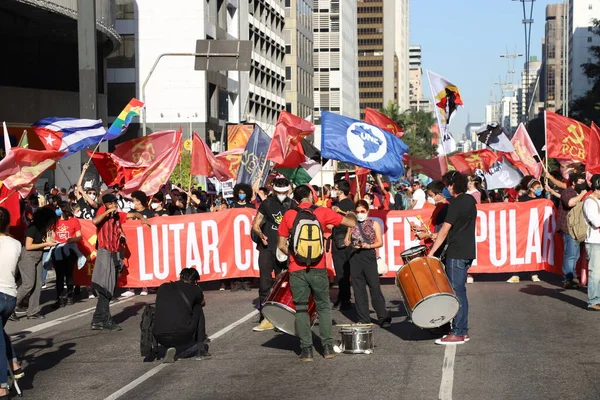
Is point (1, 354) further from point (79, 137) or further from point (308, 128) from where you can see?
point (308, 128)

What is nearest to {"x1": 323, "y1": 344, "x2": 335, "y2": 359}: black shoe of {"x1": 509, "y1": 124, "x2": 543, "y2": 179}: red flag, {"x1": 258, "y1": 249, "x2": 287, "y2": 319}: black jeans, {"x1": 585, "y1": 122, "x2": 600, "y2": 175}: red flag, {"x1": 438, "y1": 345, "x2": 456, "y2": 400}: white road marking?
{"x1": 438, "y1": 345, "x2": 456, "y2": 400}: white road marking

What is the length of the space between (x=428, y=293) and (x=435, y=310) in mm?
277

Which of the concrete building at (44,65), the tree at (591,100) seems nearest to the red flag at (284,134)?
the concrete building at (44,65)

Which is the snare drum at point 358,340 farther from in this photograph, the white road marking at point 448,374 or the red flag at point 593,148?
the red flag at point 593,148

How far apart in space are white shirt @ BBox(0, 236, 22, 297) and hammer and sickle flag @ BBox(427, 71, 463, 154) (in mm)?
Result: 10645

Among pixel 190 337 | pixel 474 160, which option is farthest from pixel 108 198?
pixel 474 160

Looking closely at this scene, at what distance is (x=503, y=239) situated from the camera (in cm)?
1873

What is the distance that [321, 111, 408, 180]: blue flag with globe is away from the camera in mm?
15578

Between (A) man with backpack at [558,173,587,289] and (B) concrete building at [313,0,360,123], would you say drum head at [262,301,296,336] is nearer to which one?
(A) man with backpack at [558,173,587,289]

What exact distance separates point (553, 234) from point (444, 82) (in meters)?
3.38

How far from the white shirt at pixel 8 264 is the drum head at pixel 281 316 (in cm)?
275

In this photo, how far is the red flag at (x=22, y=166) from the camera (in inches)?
444

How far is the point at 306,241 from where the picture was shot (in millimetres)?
10641

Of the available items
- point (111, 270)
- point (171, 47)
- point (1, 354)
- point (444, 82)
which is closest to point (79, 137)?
point (111, 270)
